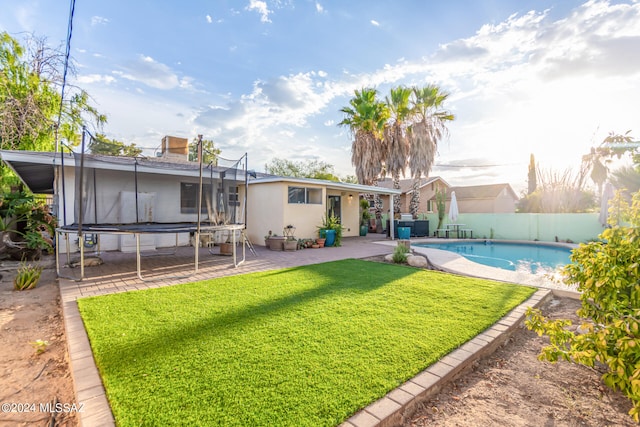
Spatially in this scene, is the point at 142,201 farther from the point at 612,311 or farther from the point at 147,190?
the point at 612,311

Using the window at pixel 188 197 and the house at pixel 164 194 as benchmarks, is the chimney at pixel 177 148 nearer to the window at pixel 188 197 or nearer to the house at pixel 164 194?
the house at pixel 164 194

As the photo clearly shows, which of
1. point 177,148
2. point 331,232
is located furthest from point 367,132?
point 177,148

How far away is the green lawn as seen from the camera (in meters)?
2.04

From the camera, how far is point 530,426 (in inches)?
79.9

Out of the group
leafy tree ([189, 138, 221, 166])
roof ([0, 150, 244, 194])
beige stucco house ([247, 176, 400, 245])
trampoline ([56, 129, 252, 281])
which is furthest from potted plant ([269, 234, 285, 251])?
leafy tree ([189, 138, 221, 166])

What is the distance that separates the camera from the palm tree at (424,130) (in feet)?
54.6

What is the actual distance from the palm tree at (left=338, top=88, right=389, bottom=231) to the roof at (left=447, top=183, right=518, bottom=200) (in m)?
17.1

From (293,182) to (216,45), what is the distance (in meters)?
5.49

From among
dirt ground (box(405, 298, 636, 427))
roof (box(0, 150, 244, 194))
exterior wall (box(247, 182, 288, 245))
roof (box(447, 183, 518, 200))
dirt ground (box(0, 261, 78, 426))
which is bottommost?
dirt ground (box(405, 298, 636, 427))

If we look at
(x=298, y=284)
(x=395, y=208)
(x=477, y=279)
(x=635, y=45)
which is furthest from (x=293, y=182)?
(x=635, y=45)

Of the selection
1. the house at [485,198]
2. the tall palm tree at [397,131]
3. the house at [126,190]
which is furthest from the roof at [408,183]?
the house at [126,190]

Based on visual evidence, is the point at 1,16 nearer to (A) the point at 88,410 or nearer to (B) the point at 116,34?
(B) the point at 116,34

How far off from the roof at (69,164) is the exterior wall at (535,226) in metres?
14.2

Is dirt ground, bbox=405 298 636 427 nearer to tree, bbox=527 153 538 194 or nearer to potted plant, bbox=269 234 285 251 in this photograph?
potted plant, bbox=269 234 285 251
